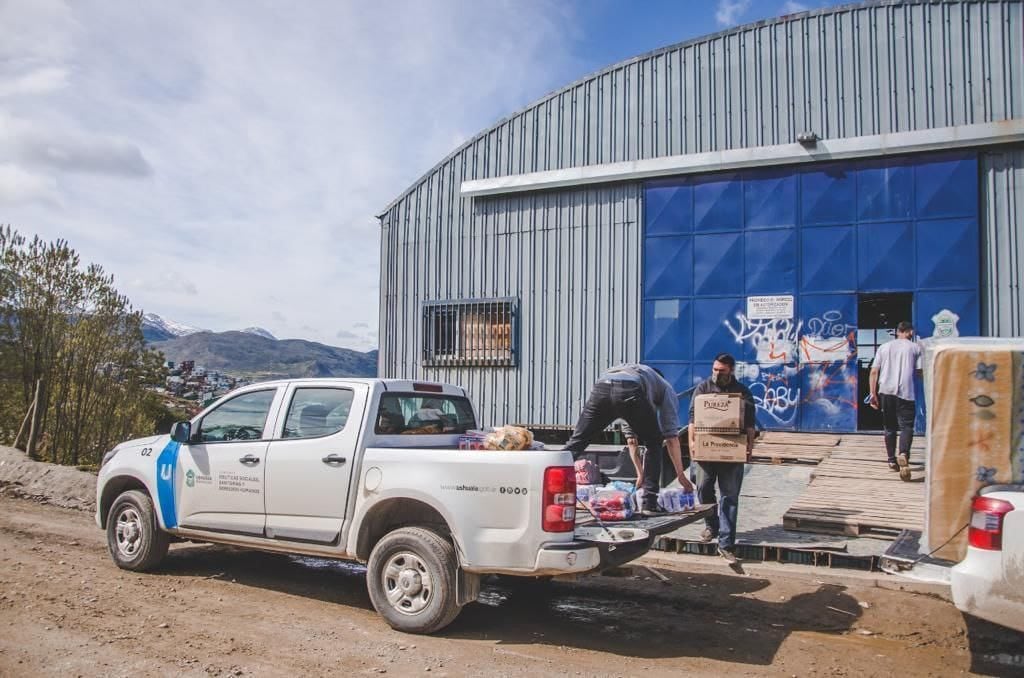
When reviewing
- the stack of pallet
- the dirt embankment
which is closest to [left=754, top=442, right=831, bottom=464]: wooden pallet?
the stack of pallet

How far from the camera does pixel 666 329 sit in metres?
13.7

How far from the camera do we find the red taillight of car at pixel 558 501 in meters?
4.79

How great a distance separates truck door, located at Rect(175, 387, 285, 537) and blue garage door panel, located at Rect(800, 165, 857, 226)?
9932mm

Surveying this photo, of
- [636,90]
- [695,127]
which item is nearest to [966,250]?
[695,127]

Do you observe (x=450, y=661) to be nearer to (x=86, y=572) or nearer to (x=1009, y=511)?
(x=1009, y=511)

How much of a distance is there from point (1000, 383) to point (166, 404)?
2304 centimetres

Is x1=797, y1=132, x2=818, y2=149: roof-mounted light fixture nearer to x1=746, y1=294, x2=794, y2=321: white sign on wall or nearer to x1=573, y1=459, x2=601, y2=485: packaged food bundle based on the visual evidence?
x1=746, y1=294, x2=794, y2=321: white sign on wall

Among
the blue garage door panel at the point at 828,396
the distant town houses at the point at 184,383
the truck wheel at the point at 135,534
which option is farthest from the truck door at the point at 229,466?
the distant town houses at the point at 184,383

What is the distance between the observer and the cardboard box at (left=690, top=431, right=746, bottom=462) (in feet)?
22.8

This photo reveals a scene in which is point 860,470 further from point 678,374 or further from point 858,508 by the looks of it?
point 678,374

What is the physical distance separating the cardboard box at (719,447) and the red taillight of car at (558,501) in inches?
102

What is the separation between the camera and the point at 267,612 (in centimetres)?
573

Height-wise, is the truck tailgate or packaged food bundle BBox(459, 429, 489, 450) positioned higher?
packaged food bundle BBox(459, 429, 489, 450)

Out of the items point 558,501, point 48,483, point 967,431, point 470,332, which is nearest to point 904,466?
point 967,431
